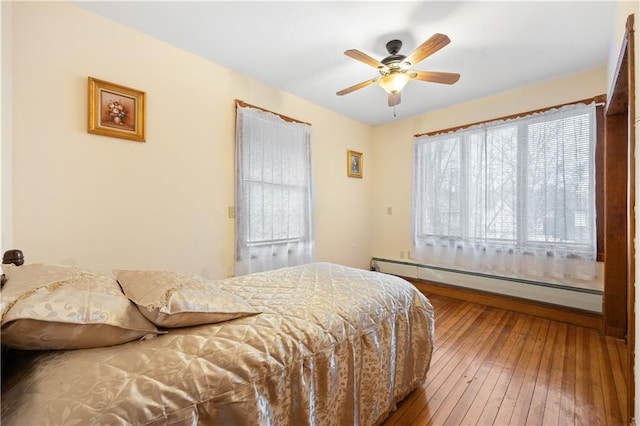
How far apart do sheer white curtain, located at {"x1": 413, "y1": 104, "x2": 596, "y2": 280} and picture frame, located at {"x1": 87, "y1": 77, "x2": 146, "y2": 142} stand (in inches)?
129

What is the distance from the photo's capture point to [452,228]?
11.3ft

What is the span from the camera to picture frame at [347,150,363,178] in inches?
156

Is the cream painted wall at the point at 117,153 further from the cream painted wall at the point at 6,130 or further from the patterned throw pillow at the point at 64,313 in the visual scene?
the patterned throw pillow at the point at 64,313

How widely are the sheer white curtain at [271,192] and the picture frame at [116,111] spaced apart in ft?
2.72

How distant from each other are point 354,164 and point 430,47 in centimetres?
227

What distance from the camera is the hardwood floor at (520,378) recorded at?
4.81ft

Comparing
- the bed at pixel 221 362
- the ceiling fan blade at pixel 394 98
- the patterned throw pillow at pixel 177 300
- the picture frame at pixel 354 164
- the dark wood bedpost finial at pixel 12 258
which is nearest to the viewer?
the bed at pixel 221 362

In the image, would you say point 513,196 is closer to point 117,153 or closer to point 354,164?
point 354,164

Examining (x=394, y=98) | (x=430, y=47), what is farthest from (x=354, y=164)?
(x=430, y=47)

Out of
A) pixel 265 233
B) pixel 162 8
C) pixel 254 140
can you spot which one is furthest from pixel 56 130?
pixel 265 233

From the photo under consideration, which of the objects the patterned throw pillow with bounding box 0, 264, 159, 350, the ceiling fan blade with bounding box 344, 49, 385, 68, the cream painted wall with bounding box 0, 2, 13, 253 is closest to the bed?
the patterned throw pillow with bounding box 0, 264, 159, 350

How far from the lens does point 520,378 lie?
5.87 feet

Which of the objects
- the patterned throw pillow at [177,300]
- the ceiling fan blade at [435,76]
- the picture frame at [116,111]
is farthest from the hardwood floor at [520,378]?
the picture frame at [116,111]

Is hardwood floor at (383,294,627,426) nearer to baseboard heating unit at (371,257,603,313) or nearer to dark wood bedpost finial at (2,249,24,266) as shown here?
baseboard heating unit at (371,257,603,313)
